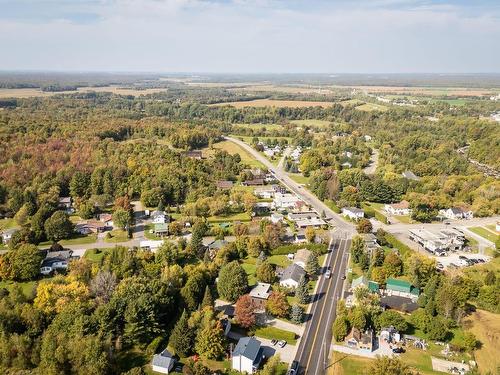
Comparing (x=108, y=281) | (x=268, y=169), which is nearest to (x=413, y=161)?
(x=268, y=169)

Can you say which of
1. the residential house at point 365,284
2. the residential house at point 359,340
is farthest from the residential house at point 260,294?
the residential house at point 365,284

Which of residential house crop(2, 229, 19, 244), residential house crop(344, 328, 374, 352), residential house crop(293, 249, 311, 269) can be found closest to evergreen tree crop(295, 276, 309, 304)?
residential house crop(344, 328, 374, 352)

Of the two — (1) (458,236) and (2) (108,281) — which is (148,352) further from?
Answer: (1) (458,236)

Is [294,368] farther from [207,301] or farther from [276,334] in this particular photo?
[207,301]

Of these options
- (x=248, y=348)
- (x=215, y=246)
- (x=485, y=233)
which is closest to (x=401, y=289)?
(x=248, y=348)

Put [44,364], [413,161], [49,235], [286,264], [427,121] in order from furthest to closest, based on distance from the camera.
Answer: [427,121] < [413,161] < [49,235] < [286,264] < [44,364]

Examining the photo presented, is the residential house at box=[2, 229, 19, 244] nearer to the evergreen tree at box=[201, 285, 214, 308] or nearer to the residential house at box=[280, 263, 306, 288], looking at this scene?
the evergreen tree at box=[201, 285, 214, 308]

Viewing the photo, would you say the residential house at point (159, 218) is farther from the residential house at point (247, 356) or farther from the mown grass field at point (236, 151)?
the mown grass field at point (236, 151)

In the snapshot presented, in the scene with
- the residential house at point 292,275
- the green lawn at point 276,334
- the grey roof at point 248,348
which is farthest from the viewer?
the residential house at point 292,275
